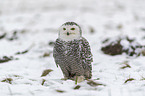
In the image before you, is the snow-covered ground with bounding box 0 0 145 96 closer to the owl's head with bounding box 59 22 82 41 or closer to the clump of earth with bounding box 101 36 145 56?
the clump of earth with bounding box 101 36 145 56

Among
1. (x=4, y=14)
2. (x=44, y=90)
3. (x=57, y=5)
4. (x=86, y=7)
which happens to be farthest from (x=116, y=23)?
(x=44, y=90)

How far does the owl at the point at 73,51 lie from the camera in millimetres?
3068

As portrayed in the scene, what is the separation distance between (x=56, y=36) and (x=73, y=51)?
15.3ft

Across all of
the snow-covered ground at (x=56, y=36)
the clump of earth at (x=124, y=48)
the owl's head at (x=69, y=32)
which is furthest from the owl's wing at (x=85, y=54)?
the clump of earth at (x=124, y=48)

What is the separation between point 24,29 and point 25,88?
586 cm

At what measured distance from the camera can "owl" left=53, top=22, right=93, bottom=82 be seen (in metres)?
3.07

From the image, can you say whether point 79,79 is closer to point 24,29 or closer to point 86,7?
point 24,29

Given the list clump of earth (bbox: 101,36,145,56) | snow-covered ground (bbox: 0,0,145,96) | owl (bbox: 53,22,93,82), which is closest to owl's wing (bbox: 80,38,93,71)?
owl (bbox: 53,22,93,82)

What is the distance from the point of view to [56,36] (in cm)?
768

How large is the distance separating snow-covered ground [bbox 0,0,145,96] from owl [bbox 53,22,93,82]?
247 mm

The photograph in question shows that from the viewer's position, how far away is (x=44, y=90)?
272 centimetres

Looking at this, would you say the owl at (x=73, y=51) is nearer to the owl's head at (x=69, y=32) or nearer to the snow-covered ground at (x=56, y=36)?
the owl's head at (x=69, y=32)

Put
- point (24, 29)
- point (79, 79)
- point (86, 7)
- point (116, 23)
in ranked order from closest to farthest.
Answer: point (79, 79) < point (24, 29) < point (116, 23) < point (86, 7)

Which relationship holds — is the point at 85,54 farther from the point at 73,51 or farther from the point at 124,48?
the point at 124,48
